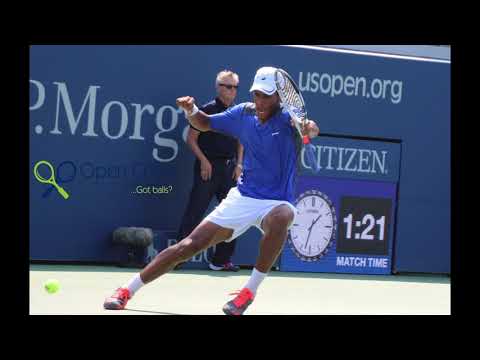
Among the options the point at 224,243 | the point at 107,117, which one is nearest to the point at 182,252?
the point at 224,243

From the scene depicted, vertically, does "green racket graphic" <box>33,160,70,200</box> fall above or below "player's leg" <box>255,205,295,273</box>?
above

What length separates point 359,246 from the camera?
9.80 metres

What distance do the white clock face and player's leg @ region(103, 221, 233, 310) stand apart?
3620 mm

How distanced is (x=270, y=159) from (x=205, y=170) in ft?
9.11

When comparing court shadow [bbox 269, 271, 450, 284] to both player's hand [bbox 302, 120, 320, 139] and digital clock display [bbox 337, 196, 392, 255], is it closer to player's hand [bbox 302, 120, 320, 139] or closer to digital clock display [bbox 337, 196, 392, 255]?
digital clock display [bbox 337, 196, 392, 255]

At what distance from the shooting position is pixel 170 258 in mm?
5855

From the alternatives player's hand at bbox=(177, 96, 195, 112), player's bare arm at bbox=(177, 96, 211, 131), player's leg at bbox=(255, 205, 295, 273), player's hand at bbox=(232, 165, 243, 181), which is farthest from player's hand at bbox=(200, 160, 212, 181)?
player's leg at bbox=(255, 205, 295, 273)

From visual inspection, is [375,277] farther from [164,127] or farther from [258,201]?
[258,201]

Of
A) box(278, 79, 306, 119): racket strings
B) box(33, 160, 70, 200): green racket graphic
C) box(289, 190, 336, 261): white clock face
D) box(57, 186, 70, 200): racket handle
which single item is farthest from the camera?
box(289, 190, 336, 261): white clock face

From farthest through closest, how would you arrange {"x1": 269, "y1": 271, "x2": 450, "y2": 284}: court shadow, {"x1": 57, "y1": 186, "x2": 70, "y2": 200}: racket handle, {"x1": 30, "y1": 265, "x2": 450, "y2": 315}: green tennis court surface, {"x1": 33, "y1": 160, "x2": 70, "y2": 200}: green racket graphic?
{"x1": 269, "y1": 271, "x2": 450, "y2": 284}: court shadow < {"x1": 57, "y1": 186, "x2": 70, "y2": 200}: racket handle < {"x1": 33, "y1": 160, "x2": 70, "y2": 200}: green racket graphic < {"x1": 30, "y1": 265, "x2": 450, "y2": 315}: green tennis court surface

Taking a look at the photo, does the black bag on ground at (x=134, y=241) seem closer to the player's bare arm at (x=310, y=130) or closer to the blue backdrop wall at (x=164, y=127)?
the blue backdrop wall at (x=164, y=127)

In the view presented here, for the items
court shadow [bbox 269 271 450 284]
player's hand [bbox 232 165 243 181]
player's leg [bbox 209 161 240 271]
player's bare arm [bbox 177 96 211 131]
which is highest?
player's bare arm [bbox 177 96 211 131]

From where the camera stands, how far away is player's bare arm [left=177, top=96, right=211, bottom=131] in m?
6.00
